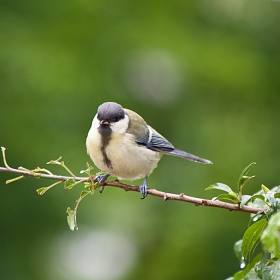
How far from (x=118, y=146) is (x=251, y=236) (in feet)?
4.59

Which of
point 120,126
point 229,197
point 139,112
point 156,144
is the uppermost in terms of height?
point 229,197

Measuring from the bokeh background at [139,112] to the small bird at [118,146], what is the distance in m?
1.68

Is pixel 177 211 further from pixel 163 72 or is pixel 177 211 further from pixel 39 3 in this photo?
pixel 39 3

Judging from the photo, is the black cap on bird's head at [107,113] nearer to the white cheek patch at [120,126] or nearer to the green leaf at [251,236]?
the white cheek patch at [120,126]

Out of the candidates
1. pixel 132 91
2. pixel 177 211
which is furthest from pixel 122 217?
pixel 132 91

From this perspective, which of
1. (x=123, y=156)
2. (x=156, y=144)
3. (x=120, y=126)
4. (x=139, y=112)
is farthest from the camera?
(x=139, y=112)

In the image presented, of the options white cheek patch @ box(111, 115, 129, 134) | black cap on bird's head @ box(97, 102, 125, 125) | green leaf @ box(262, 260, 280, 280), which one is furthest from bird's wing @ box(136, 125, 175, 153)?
green leaf @ box(262, 260, 280, 280)

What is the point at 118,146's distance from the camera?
2.85 m

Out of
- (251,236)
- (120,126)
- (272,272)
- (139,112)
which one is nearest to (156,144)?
(120,126)

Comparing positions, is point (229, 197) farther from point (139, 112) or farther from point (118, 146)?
point (139, 112)

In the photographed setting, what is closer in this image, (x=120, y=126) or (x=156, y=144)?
(x=120, y=126)

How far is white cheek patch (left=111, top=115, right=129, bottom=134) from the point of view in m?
2.89

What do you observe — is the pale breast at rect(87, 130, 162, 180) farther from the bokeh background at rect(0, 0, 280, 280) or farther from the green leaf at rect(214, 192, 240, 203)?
the bokeh background at rect(0, 0, 280, 280)

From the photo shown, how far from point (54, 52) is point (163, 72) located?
132 cm
